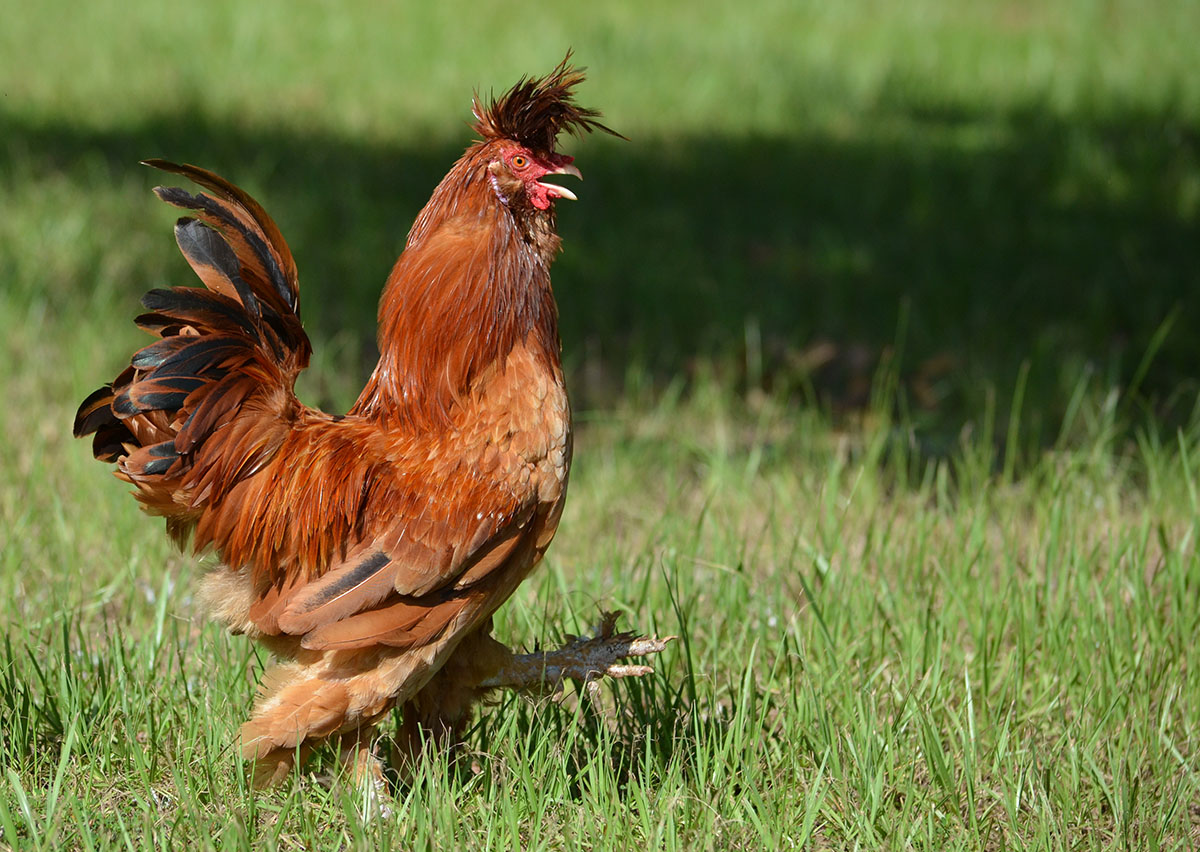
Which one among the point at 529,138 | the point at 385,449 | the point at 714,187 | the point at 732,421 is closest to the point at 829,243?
the point at 714,187

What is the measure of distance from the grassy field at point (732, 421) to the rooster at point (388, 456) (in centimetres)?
26

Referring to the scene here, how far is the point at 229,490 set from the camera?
2.94m

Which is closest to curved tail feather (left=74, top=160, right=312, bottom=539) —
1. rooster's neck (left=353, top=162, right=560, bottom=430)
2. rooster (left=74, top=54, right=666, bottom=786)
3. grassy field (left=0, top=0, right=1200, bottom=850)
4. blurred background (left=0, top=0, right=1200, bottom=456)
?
rooster (left=74, top=54, right=666, bottom=786)

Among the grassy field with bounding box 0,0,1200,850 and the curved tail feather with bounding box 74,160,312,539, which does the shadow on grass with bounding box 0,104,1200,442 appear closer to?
the grassy field with bounding box 0,0,1200,850

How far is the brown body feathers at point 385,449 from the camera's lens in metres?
2.78

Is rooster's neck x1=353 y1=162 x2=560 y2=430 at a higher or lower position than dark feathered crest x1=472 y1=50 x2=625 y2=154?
lower

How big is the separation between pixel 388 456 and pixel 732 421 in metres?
2.98

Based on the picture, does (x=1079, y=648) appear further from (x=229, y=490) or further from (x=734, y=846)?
(x=229, y=490)

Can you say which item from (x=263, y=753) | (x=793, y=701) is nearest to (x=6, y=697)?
(x=263, y=753)

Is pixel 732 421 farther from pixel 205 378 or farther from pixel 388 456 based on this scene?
pixel 205 378

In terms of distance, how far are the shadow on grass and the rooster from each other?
245cm

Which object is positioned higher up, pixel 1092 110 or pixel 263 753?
pixel 1092 110

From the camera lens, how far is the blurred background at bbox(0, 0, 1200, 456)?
6.16 meters

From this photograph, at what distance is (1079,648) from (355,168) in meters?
6.51
